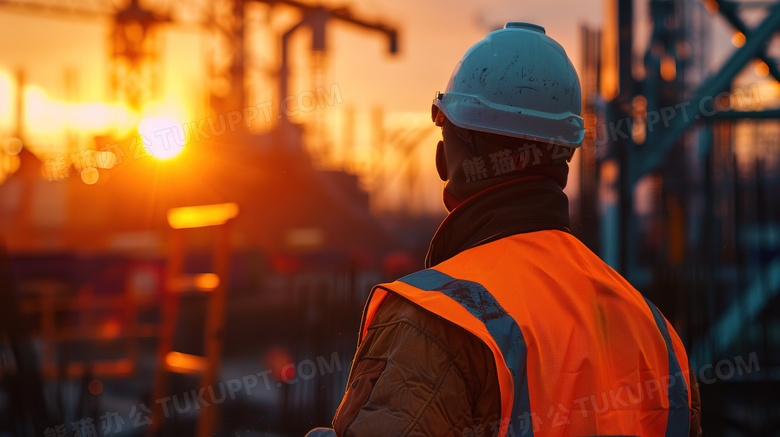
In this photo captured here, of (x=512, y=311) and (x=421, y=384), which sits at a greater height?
(x=512, y=311)

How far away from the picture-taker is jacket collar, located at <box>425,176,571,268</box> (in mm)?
1543

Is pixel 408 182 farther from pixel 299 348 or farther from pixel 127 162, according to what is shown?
pixel 299 348

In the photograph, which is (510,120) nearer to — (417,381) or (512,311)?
(512,311)

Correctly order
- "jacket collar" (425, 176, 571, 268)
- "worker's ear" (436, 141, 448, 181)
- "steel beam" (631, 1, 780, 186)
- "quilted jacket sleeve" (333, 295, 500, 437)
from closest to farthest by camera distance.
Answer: "quilted jacket sleeve" (333, 295, 500, 437) → "jacket collar" (425, 176, 571, 268) → "worker's ear" (436, 141, 448, 181) → "steel beam" (631, 1, 780, 186)

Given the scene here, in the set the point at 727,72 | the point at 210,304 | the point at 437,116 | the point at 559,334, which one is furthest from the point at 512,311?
the point at 727,72

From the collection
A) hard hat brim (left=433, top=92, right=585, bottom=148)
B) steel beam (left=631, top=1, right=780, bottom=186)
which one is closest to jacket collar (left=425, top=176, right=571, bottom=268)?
hard hat brim (left=433, top=92, right=585, bottom=148)

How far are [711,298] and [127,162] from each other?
17076mm

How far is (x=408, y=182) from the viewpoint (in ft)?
141

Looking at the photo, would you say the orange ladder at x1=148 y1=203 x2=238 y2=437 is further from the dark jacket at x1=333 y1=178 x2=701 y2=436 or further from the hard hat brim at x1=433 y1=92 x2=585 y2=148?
the dark jacket at x1=333 y1=178 x2=701 y2=436

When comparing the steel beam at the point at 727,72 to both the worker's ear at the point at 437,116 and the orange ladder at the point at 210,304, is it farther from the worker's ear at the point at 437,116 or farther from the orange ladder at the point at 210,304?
the worker's ear at the point at 437,116

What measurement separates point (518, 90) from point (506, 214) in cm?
37

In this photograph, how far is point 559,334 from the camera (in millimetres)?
1362

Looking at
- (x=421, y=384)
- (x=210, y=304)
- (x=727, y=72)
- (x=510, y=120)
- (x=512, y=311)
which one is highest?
(x=727, y=72)

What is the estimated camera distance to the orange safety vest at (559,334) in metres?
1.30
